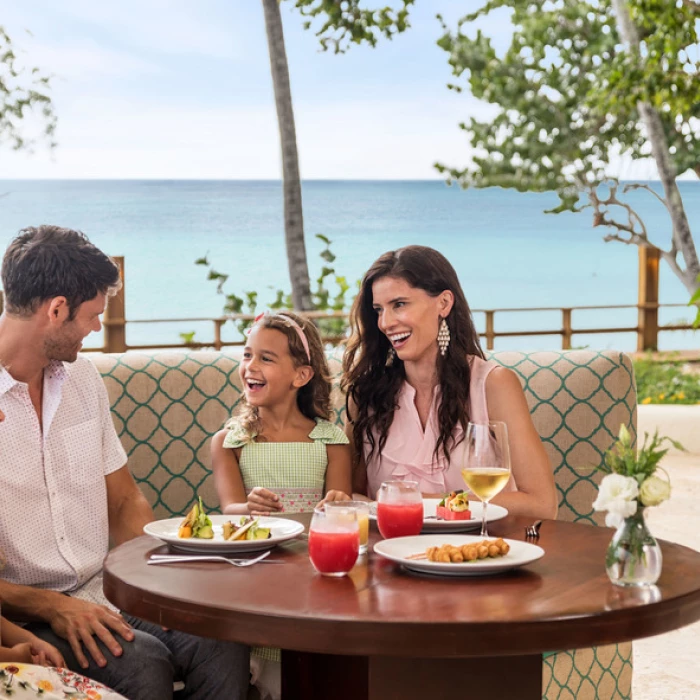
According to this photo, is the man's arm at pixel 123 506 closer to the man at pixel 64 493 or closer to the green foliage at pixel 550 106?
the man at pixel 64 493

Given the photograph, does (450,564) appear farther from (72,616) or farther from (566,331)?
(566,331)

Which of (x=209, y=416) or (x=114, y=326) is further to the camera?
(x=114, y=326)

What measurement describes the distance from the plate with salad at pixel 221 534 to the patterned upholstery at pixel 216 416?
89 cm

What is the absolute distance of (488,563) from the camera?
Answer: 5.60 feet

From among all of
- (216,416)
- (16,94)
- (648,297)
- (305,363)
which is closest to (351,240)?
(648,297)

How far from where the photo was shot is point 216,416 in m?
2.96

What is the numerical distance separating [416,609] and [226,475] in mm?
1166

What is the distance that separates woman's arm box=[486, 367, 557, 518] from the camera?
2430 mm

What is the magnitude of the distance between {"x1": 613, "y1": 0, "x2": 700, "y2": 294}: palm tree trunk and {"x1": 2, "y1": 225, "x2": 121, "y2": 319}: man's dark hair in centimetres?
584

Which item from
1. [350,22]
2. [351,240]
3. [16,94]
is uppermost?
[351,240]

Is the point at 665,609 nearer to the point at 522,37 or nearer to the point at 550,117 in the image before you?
the point at 522,37

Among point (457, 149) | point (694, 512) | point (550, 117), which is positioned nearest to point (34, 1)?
point (457, 149)

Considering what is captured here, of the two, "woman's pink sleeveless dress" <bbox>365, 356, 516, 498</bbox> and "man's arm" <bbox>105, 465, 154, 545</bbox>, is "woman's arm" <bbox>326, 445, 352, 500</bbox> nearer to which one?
"woman's pink sleeveless dress" <bbox>365, 356, 516, 498</bbox>

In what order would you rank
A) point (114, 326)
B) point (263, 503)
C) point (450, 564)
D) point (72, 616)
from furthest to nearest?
point (114, 326)
point (263, 503)
point (72, 616)
point (450, 564)
